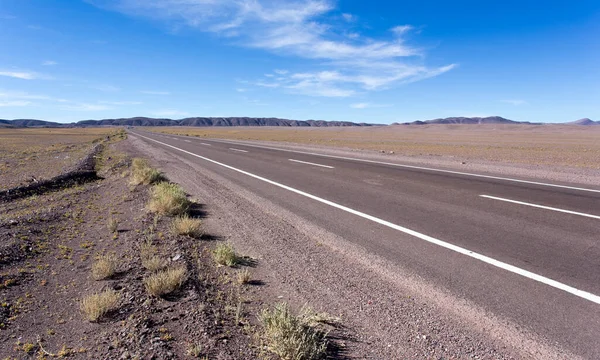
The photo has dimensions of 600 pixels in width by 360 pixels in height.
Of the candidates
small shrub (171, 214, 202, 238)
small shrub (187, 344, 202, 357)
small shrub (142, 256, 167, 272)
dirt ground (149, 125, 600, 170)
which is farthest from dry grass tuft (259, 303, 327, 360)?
dirt ground (149, 125, 600, 170)

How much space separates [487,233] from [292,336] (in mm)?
4350

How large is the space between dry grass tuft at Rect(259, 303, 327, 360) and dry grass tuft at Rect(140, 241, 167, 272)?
77.3 inches

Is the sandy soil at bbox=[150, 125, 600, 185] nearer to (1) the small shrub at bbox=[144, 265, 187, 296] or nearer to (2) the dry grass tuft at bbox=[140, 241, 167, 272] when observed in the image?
(2) the dry grass tuft at bbox=[140, 241, 167, 272]

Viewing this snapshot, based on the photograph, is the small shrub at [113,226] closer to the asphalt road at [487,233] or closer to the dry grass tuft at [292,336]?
the asphalt road at [487,233]

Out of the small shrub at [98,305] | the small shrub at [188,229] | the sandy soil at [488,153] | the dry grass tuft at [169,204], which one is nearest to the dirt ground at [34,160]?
the dry grass tuft at [169,204]

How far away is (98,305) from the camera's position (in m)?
3.58

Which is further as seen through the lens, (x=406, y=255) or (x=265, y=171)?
(x=265, y=171)

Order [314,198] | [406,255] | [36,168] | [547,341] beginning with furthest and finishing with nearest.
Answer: [36,168], [314,198], [406,255], [547,341]

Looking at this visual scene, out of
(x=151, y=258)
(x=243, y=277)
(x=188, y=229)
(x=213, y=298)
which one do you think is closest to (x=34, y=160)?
(x=188, y=229)

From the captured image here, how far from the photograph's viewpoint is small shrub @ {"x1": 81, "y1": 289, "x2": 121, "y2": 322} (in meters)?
3.52

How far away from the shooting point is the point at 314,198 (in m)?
8.79

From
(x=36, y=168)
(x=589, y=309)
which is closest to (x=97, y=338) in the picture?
(x=589, y=309)

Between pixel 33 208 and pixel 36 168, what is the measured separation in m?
12.5

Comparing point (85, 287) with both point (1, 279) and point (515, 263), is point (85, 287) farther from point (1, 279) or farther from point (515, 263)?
point (515, 263)
